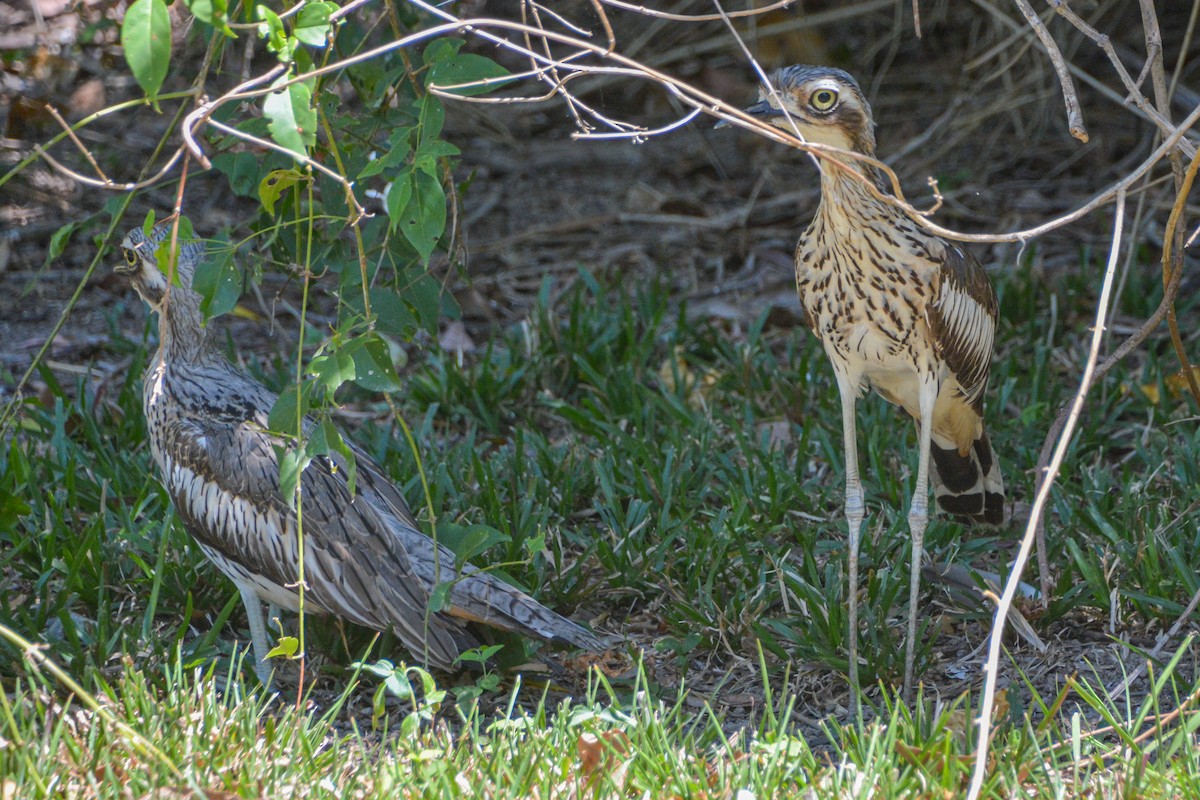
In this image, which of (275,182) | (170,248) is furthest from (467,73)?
(170,248)

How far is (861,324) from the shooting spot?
137 inches

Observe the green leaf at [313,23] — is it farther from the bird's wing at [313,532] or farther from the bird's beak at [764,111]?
the bird's wing at [313,532]

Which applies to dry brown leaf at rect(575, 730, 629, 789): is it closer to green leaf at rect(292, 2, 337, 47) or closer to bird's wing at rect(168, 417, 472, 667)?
bird's wing at rect(168, 417, 472, 667)

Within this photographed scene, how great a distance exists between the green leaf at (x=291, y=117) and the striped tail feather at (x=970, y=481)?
2364 millimetres

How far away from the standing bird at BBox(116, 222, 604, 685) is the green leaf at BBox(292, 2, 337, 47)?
3.65 feet

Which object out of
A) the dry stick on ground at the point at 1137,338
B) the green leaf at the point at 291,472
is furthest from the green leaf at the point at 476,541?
the dry stick on ground at the point at 1137,338

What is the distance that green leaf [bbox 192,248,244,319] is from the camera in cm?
294

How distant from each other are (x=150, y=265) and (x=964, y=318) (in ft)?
7.75

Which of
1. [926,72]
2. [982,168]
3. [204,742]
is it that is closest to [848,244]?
[204,742]

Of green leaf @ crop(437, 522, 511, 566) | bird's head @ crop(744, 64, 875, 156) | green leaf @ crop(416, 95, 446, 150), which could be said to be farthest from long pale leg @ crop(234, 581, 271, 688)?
bird's head @ crop(744, 64, 875, 156)

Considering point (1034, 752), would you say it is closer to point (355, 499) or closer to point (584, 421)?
point (355, 499)

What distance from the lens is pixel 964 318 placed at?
3.58 meters

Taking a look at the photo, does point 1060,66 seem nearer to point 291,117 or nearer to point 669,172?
point 291,117

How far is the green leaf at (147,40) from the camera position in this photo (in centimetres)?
220
